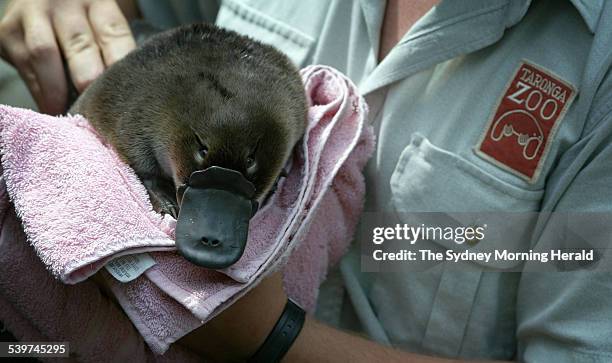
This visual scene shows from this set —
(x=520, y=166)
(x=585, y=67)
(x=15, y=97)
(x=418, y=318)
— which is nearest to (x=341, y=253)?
(x=418, y=318)

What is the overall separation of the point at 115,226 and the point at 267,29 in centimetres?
55

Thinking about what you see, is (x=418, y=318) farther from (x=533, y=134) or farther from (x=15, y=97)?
(x=15, y=97)

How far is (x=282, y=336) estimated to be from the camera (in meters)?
0.83

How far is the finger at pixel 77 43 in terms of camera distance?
111cm

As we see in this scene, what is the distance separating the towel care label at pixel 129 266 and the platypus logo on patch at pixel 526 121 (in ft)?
1.53

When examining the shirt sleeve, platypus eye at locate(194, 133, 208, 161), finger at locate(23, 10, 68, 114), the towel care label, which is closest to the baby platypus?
platypus eye at locate(194, 133, 208, 161)

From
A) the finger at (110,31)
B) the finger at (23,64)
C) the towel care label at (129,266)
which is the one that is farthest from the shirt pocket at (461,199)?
the finger at (23,64)

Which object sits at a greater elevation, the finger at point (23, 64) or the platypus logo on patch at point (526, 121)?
the platypus logo on patch at point (526, 121)

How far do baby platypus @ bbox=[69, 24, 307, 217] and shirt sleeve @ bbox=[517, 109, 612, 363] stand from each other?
1.17ft

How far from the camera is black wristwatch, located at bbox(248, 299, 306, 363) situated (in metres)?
0.82

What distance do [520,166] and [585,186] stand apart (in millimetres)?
86

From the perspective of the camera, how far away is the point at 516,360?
3.21 ft

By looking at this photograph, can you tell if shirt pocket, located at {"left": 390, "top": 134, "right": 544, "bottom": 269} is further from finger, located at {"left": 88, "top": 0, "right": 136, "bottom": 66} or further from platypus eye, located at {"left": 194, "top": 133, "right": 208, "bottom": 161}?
finger, located at {"left": 88, "top": 0, "right": 136, "bottom": 66}

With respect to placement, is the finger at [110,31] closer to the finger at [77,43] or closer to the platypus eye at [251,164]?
the finger at [77,43]
